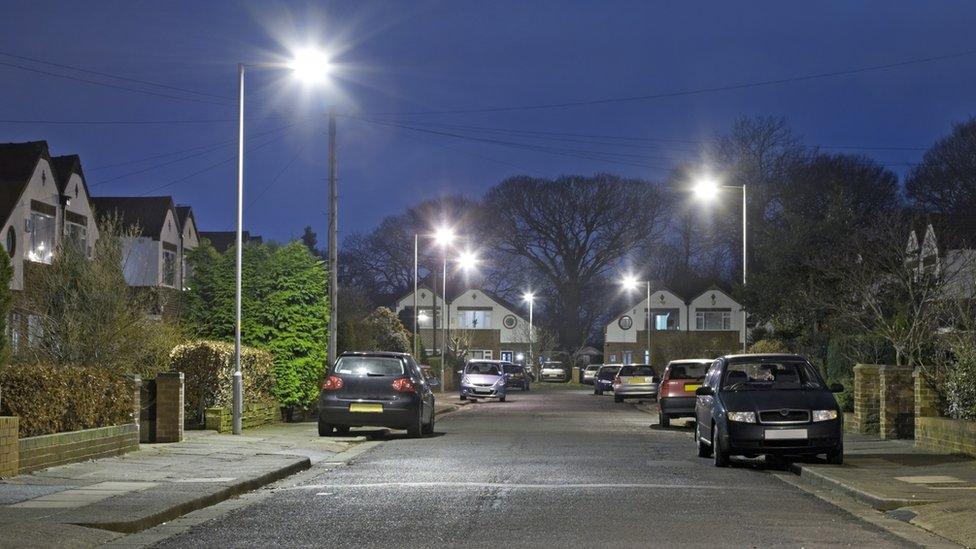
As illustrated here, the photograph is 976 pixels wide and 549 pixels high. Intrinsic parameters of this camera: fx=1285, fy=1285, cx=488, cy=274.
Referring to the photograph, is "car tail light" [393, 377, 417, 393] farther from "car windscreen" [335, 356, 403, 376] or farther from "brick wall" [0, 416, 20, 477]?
"brick wall" [0, 416, 20, 477]

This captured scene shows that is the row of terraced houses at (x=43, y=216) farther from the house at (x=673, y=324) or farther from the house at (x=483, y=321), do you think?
the house at (x=483, y=321)

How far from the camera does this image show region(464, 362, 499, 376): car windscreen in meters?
49.6

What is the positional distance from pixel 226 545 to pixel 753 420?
875 cm

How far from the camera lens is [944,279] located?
29.9m

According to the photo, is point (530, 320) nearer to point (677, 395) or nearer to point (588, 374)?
point (588, 374)

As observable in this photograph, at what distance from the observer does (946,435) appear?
18703mm

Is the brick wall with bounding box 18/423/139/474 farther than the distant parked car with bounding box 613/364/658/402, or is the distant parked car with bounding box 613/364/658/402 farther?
the distant parked car with bounding box 613/364/658/402

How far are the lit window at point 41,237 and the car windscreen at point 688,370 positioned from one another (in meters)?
20.9

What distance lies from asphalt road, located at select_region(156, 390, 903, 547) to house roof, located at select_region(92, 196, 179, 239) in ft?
125

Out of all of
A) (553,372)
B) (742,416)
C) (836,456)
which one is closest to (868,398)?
(836,456)

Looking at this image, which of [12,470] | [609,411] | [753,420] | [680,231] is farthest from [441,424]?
[680,231]

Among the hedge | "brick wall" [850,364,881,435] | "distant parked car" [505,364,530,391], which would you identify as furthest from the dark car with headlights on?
"distant parked car" [505,364,530,391]

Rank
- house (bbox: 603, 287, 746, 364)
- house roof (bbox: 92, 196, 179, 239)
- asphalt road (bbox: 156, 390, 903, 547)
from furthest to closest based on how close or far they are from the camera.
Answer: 1. house (bbox: 603, 287, 746, 364)
2. house roof (bbox: 92, 196, 179, 239)
3. asphalt road (bbox: 156, 390, 903, 547)

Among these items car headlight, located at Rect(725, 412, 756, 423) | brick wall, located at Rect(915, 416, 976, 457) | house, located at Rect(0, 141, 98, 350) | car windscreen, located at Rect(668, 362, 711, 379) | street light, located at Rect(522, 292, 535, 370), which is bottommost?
brick wall, located at Rect(915, 416, 976, 457)
